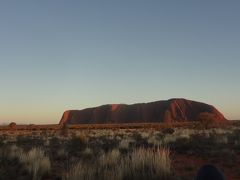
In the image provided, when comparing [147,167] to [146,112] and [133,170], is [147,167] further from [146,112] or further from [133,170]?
[146,112]

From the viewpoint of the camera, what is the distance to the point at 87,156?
16109mm

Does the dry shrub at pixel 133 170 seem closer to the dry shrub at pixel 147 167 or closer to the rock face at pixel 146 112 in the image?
the dry shrub at pixel 147 167

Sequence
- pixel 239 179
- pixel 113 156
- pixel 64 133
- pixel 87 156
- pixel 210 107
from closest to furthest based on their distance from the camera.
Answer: pixel 239 179, pixel 113 156, pixel 87 156, pixel 64 133, pixel 210 107

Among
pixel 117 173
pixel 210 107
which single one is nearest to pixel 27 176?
pixel 117 173

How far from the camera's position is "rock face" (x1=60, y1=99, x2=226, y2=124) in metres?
126

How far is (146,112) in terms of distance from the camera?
13462 cm

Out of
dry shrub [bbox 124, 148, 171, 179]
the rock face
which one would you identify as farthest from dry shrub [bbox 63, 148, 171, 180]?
the rock face

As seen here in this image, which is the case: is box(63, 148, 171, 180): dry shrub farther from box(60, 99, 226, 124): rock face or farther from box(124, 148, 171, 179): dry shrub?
box(60, 99, 226, 124): rock face

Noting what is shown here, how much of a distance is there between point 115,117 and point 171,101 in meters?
21.2

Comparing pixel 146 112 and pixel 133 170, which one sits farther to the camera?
pixel 146 112

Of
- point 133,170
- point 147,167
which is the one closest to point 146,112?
point 147,167

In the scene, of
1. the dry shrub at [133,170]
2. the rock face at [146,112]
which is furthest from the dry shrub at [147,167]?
the rock face at [146,112]

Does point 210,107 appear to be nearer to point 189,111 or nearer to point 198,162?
point 189,111

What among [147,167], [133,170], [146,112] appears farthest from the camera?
[146,112]
